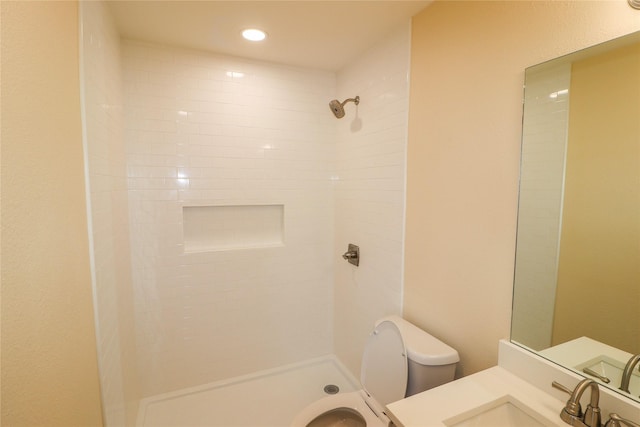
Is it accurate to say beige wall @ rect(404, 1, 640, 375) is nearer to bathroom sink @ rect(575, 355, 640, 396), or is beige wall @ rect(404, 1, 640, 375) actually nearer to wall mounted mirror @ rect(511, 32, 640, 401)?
wall mounted mirror @ rect(511, 32, 640, 401)

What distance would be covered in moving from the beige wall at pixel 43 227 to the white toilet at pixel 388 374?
1049mm

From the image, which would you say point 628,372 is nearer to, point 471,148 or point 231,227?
point 471,148

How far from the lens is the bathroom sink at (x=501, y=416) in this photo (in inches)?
35.4

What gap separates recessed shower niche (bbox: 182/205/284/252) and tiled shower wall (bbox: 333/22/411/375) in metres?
0.53

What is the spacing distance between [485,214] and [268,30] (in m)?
1.54

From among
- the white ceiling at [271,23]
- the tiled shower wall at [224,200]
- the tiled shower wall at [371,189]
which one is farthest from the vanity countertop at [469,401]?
the white ceiling at [271,23]

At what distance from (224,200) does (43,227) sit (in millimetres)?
1398

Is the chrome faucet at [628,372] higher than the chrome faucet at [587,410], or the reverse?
the chrome faucet at [628,372]

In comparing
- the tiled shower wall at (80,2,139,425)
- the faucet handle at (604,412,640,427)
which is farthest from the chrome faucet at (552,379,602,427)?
the tiled shower wall at (80,2,139,425)

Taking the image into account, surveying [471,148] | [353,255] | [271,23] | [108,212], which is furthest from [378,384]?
[271,23]

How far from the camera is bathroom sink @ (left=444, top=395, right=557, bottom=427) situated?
90 centimetres

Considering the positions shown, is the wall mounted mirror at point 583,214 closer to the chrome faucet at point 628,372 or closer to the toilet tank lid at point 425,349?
the chrome faucet at point 628,372

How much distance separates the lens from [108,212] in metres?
1.37

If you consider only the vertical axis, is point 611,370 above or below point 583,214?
below
